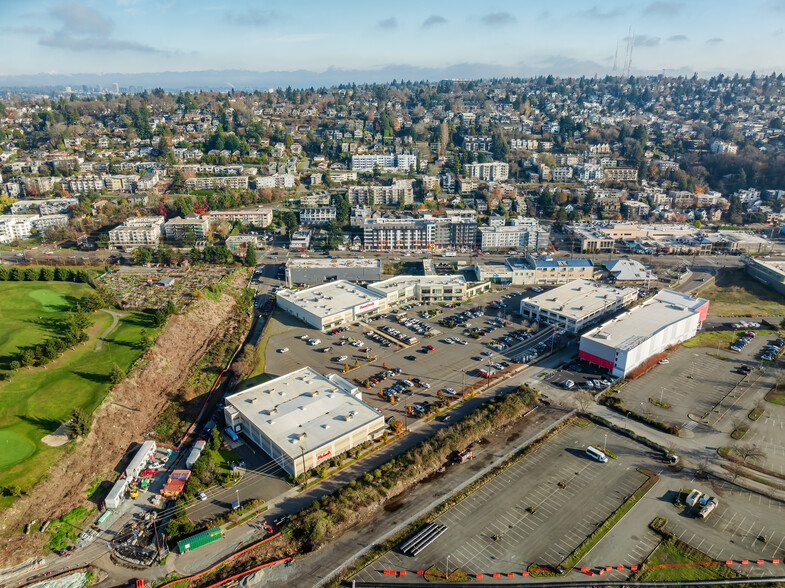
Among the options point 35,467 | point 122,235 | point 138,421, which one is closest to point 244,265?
point 122,235

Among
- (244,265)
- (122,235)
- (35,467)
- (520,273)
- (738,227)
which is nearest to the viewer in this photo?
(35,467)

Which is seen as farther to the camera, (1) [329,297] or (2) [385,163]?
(2) [385,163]

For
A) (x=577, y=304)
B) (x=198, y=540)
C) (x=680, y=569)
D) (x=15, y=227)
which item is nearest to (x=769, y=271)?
(x=577, y=304)

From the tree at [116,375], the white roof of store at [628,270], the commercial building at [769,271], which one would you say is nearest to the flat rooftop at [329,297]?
the tree at [116,375]

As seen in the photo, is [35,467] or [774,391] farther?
[774,391]

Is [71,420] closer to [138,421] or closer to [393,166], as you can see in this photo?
[138,421]

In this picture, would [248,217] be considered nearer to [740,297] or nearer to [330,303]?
[330,303]

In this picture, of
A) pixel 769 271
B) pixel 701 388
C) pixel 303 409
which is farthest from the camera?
pixel 769 271
